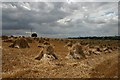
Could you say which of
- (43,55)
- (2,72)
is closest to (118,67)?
(2,72)

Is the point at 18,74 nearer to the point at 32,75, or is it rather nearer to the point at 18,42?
the point at 32,75

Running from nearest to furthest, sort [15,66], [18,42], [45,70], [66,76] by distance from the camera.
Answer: [66,76] < [45,70] < [15,66] < [18,42]

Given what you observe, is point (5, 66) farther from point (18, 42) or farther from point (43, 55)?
point (18, 42)

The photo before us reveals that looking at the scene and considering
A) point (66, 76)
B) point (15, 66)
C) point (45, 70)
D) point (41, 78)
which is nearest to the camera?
point (41, 78)

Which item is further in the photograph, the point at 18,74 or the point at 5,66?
the point at 5,66

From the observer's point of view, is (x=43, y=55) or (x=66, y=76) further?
(x=43, y=55)

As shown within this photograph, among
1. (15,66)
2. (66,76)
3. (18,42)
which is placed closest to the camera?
(66,76)

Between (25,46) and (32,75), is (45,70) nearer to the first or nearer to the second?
(32,75)

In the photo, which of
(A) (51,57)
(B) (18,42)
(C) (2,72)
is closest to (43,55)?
(A) (51,57)

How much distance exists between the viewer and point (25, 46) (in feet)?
137

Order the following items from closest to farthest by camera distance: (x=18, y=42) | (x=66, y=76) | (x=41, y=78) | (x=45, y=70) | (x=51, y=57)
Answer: (x=41, y=78) < (x=66, y=76) < (x=45, y=70) < (x=51, y=57) < (x=18, y=42)

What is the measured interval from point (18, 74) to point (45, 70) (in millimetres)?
3090

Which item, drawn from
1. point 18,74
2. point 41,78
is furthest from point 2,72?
point 41,78

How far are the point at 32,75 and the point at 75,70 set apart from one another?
14.8ft
